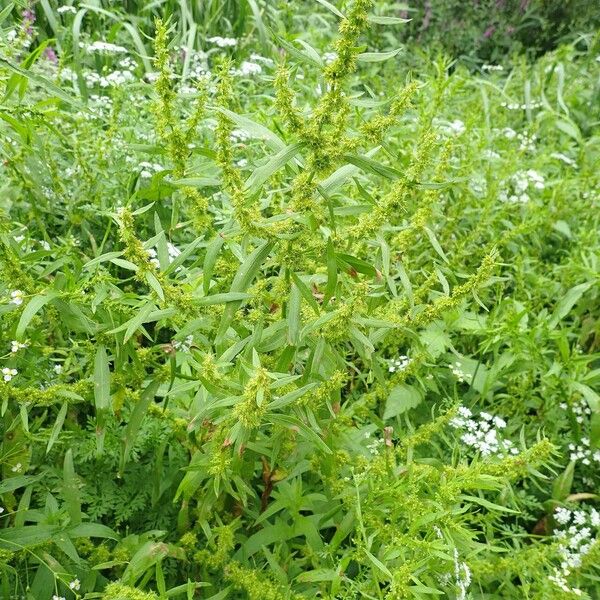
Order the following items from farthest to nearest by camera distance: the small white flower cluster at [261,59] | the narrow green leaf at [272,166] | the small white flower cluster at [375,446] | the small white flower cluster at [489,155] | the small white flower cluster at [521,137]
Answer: the small white flower cluster at [261,59] → the small white flower cluster at [521,137] → the small white flower cluster at [489,155] → the small white flower cluster at [375,446] → the narrow green leaf at [272,166]

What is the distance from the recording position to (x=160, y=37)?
177cm

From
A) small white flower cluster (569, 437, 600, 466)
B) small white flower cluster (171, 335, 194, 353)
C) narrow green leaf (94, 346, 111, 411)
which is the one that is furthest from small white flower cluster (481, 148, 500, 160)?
narrow green leaf (94, 346, 111, 411)

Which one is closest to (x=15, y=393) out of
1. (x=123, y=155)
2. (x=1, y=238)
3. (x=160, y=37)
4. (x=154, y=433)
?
(x=1, y=238)

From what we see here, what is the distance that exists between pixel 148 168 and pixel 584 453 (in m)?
1.98

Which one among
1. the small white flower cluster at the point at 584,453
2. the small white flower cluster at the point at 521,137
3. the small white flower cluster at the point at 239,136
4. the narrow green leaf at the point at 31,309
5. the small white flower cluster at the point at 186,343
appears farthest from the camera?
the small white flower cluster at the point at 521,137

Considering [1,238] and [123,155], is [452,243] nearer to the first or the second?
[123,155]

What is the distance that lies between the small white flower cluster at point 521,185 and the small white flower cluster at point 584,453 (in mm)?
1183

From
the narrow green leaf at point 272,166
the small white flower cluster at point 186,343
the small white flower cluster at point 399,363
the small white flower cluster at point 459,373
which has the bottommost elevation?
the small white flower cluster at point 459,373

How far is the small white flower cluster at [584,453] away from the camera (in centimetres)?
262

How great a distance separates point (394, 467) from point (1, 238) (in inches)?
46.9

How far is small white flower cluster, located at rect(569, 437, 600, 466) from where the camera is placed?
2619mm


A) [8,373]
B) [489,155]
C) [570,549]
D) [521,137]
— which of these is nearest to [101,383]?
[8,373]

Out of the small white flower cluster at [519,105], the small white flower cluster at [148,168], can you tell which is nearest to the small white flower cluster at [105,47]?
the small white flower cluster at [148,168]

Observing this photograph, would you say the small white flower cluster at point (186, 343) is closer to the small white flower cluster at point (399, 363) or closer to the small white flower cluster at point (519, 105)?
the small white flower cluster at point (399, 363)
